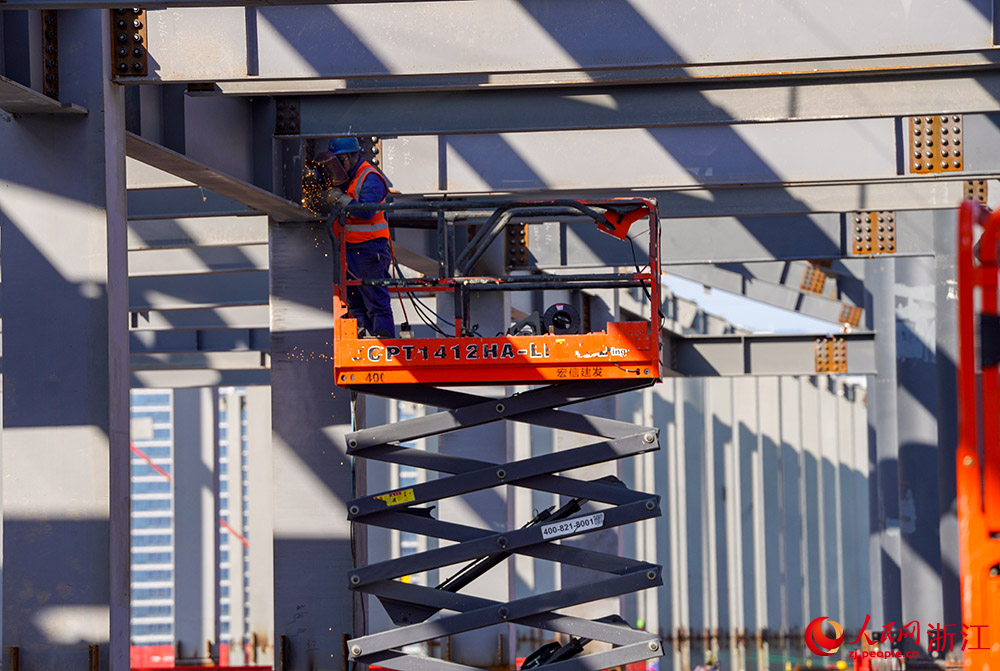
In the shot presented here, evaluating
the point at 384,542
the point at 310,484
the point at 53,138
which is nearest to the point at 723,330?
the point at 384,542

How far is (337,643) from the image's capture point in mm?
10977

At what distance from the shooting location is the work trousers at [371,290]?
9.75 m

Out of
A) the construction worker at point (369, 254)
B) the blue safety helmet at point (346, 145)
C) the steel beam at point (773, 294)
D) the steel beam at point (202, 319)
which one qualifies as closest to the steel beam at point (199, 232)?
the blue safety helmet at point (346, 145)

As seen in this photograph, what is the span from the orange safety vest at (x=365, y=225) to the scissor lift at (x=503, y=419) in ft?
0.95

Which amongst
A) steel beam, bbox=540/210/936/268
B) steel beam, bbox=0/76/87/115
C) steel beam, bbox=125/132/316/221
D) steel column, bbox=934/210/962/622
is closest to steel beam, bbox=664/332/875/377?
steel column, bbox=934/210/962/622

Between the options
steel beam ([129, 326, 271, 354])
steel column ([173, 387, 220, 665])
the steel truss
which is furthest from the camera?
steel column ([173, 387, 220, 665])

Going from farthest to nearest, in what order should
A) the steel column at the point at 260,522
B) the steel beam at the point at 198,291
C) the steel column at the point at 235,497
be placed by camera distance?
the steel column at the point at 235,497 → the steel column at the point at 260,522 → the steel beam at the point at 198,291

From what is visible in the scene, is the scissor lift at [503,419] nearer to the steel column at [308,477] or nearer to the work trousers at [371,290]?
the work trousers at [371,290]

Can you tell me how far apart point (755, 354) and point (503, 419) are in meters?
11.1

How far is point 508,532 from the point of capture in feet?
30.5

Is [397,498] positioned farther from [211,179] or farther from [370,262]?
[211,179]

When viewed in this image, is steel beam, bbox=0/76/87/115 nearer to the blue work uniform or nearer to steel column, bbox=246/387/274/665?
the blue work uniform

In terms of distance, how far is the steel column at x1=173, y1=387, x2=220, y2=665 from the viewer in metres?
24.4

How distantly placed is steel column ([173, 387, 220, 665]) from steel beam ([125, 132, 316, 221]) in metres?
13.8
